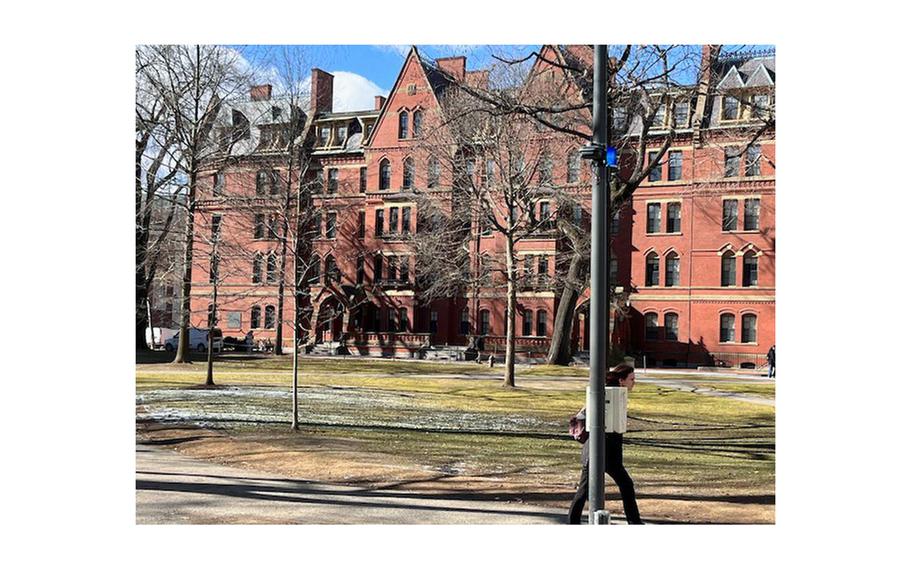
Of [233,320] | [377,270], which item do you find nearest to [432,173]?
[377,270]

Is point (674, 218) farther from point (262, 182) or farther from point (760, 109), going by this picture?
point (262, 182)

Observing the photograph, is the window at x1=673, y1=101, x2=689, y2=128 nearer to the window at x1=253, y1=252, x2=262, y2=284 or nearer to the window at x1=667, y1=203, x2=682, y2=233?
the window at x1=667, y1=203, x2=682, y2=233

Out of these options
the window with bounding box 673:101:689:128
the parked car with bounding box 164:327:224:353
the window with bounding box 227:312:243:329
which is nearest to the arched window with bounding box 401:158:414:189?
the window with bounding box 227:312:243:329

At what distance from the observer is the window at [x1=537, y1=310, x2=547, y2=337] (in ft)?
138

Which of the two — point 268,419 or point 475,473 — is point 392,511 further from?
point 268,419

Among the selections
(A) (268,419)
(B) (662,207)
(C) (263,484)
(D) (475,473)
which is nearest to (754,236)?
(B) (662,207)

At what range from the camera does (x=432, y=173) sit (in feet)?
101

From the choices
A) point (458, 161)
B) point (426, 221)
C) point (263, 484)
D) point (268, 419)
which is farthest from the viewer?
point (426, 221)

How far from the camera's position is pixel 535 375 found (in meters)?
30.2

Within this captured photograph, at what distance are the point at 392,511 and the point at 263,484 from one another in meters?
2.54

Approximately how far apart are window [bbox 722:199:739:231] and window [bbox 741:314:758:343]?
13.7 ft

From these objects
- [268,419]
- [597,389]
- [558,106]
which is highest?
[558,106]

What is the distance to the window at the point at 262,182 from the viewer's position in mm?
26208

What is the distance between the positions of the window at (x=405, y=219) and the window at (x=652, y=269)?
12174 millimetres
